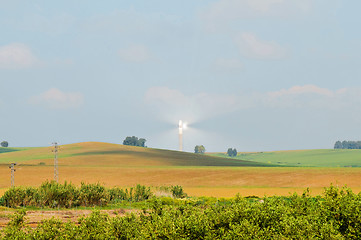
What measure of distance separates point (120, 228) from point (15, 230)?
6.34 m

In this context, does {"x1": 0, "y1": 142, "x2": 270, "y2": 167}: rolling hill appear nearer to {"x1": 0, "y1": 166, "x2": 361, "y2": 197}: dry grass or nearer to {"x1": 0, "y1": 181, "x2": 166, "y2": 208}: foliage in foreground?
{"x1": 0, "y1": 166, "x2": 361, "y2": 197}: dry grass

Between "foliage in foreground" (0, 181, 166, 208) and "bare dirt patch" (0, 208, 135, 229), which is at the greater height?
"foliage in foreground" (0, 181, 166, 208)

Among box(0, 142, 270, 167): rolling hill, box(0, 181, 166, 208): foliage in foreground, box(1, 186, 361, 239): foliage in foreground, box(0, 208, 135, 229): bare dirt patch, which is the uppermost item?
box(0, 142, 270, 167): rolling hill

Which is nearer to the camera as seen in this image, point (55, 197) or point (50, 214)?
point (50, 214)

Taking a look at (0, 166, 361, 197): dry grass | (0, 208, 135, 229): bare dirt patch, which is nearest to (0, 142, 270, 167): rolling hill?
(0, 166, 361, 197): dry grass

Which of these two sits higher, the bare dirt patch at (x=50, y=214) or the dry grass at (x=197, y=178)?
the dry grass at (x=197, y=178)

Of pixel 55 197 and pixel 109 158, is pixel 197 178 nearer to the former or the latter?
pixel 55 197

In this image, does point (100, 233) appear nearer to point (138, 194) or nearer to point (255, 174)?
point (138, 194)

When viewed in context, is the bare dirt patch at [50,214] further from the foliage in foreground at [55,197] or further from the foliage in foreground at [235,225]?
the foliage in foreground at [235,225]

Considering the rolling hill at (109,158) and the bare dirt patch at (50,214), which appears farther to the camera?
the rolling hill at (109,158)

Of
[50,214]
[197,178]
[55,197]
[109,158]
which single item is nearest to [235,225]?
[50,214]

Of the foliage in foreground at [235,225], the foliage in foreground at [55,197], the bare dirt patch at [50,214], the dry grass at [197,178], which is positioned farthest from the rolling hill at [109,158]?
the foliage in foreground at [235,225]

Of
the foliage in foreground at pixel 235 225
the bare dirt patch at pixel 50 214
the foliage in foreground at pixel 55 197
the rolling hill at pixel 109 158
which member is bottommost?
the bare dirt patch at pixel 50 214

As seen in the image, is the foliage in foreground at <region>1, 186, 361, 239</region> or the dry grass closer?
the foliage in foreground at <region>1, 186, 361, 239</region>
